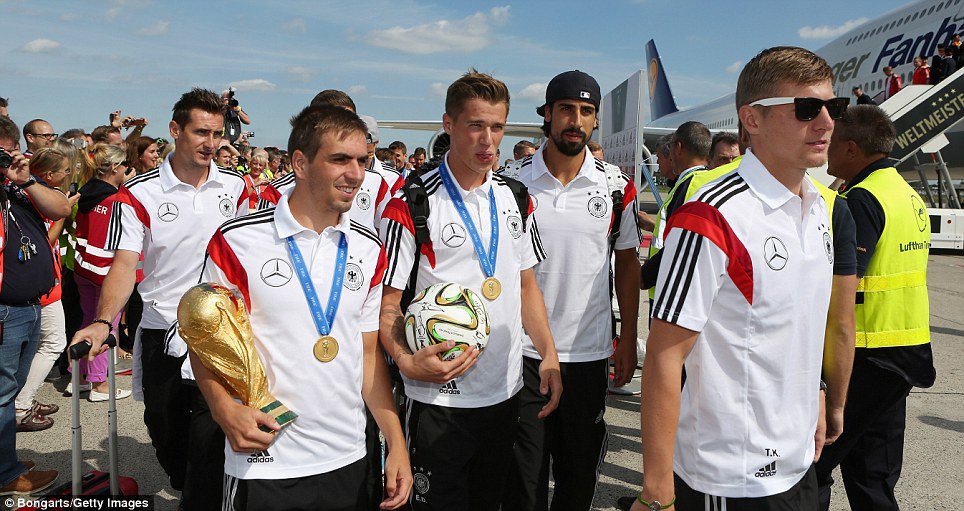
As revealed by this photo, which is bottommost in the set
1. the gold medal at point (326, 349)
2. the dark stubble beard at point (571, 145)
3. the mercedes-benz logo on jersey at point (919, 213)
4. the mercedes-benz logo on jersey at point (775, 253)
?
the gold medal at point (326, 349)

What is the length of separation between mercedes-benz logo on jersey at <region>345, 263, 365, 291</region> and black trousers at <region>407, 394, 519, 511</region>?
761 millimetres

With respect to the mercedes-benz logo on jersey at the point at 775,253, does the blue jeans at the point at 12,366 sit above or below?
below

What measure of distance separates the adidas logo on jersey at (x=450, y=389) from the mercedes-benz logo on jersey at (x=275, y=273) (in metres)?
0.95

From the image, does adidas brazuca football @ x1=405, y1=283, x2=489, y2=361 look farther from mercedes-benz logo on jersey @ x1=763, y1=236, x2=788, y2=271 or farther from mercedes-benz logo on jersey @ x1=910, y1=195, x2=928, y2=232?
mercedes-benz logo on jersey @ x1=910, y1=195, x2=928, y2=232

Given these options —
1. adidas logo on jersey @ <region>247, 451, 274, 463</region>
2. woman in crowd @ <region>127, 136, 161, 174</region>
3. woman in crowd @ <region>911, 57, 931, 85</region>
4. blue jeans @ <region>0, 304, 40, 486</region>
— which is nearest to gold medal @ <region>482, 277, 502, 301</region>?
adidas logo on jersey @ <region>247, 451, 274, 463</region>

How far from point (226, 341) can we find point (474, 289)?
121cm

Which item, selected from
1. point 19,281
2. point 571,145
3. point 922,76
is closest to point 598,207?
point 571,145

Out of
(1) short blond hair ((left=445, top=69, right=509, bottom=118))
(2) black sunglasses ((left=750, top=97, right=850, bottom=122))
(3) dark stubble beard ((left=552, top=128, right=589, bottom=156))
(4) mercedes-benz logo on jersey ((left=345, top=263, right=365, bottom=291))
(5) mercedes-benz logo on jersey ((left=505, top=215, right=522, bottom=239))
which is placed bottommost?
(4) mercedes-benz logo on jersey ((left=345, top=263, right=365, bottom=291))

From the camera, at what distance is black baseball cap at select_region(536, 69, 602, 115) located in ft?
11.7

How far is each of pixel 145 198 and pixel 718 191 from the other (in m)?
3.36

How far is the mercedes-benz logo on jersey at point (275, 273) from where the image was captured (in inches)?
91.0

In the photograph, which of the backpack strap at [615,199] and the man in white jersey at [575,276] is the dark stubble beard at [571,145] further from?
the backpack strap at [615,199]

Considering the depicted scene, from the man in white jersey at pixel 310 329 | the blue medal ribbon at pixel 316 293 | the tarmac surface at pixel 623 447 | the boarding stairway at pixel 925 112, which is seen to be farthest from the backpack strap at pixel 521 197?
the boarding stairway at pixel 925 112

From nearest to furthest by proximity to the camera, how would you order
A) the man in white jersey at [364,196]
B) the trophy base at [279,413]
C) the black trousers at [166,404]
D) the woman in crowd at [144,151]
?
the trophy base at [279,413] < the black trousers at [166,404] < the man in white jersey at [364,196] < the woman in crowd at [144,151]
